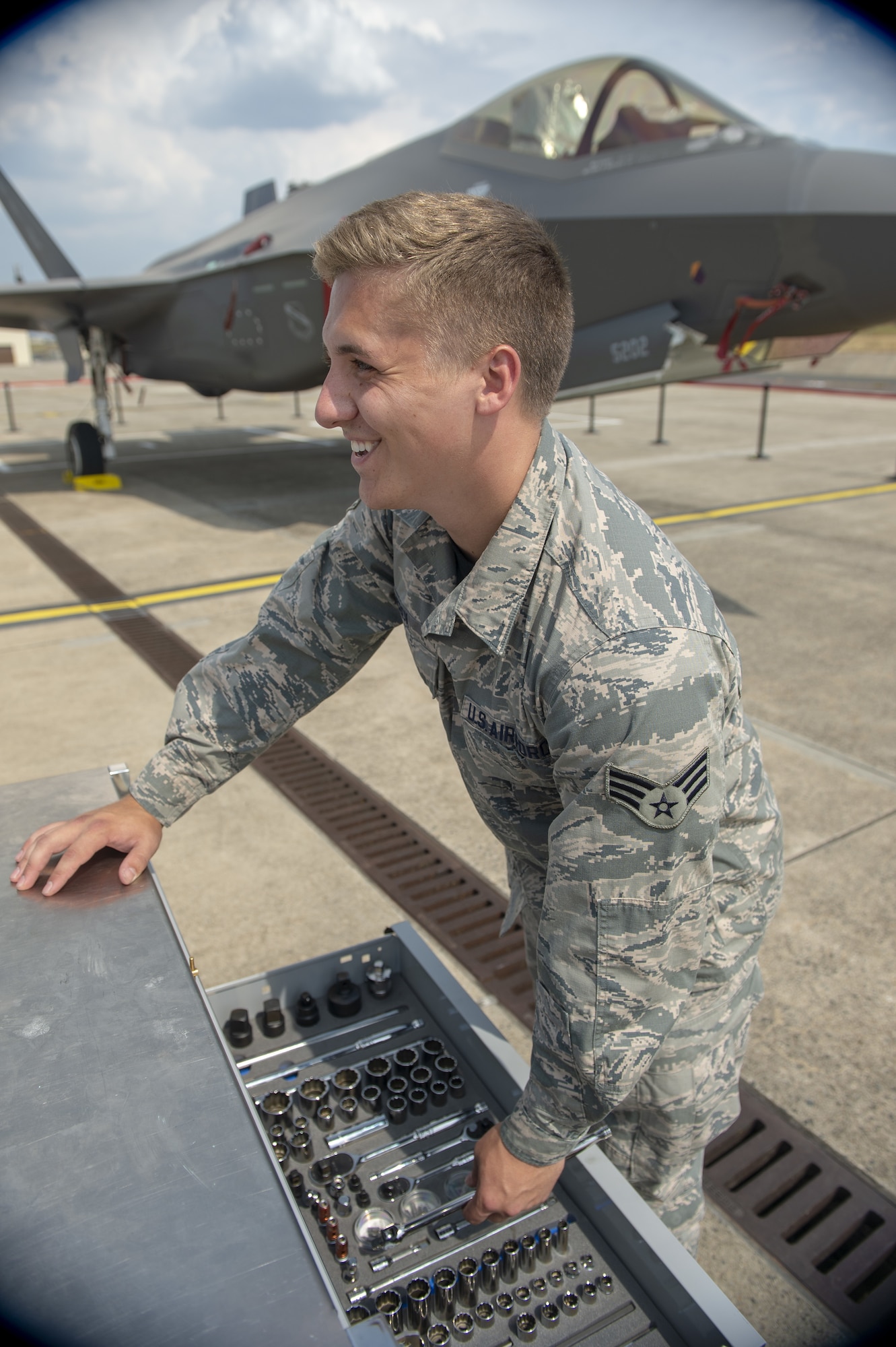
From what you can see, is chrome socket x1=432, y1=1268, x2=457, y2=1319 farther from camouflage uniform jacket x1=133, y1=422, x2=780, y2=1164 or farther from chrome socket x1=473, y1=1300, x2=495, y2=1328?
camouflage uniform jacket x1=133, y1=422, x2=780, y2=1164

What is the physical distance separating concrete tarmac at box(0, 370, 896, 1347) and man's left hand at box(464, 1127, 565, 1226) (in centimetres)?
87

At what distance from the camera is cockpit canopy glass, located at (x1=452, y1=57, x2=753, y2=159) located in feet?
21.5

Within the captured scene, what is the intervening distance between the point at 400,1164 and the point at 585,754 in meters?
0.79

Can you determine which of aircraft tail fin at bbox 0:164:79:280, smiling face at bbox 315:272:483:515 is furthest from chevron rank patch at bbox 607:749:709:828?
aircraft tail fin at bbox 0:164:79:280

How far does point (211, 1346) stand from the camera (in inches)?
30.0

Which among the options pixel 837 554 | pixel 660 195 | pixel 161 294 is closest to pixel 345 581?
pixel 660 195

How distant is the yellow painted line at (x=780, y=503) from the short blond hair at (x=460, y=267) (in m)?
6.88

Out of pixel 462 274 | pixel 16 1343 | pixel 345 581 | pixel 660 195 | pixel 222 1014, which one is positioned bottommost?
pixel 222 1014

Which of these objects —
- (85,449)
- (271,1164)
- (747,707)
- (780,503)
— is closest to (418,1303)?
(271,1164)

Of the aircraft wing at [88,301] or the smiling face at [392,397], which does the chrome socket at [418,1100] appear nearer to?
the smiling face at [392,397]

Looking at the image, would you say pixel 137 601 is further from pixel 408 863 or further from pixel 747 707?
pixel 747 707

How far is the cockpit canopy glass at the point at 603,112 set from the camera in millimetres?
6559

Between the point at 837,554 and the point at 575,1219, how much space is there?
670 centimetres

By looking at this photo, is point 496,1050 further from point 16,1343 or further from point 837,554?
point 837,554
